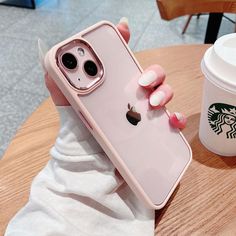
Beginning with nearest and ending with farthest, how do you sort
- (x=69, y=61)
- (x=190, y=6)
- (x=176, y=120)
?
(x=69, y=61) < (x=176, y=120) < (x=190, y=6)

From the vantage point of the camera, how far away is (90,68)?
0.34 meters

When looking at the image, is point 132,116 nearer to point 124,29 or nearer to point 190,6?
point 124,29

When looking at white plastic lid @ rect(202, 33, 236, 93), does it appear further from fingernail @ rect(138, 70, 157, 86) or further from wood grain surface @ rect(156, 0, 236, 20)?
wood grain surface @ rect(156, 0, 236, 20)

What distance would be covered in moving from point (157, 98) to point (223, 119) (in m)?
0.10

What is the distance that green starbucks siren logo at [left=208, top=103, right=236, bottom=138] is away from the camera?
1.33ft

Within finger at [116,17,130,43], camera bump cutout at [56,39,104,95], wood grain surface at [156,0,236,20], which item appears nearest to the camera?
camera bump cutout at [56,39,104,95]

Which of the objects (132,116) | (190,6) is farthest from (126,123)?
(190,6)

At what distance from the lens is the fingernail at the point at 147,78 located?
1.29 feet

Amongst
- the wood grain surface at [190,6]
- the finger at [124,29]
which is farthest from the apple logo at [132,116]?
the wood grain surface at [190,6]

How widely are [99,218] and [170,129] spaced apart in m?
0.15

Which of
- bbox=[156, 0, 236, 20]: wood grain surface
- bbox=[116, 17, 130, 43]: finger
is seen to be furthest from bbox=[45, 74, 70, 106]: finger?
bbox=[156, 0, 236, 20]: wood grain surface

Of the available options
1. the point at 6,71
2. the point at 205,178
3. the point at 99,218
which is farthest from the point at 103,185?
the point at 6,71

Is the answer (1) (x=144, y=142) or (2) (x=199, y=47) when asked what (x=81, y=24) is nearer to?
(2) (x=199, y=47)

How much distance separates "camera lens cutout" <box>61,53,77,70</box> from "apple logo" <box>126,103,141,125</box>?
0.28 feet
